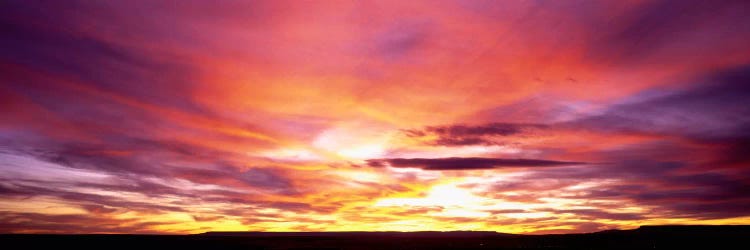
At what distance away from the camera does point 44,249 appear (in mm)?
89500

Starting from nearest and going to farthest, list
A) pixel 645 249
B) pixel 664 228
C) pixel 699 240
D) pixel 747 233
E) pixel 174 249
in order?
pixel 645 249 → pixel 174 249 → pixel 699 240 → pixel 747 233 → pixel 664 228

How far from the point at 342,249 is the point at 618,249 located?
50311mm

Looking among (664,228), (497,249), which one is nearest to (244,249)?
(497,249)

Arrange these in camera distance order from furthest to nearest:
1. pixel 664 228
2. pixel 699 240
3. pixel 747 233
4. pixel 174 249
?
1. pixel 664 228
2. pixel 747 233
3. pixel 699 240
4. pixel 174 249

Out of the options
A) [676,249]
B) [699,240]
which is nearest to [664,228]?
[699,240]

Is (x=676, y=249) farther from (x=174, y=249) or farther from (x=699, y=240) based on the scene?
(x=174, y=249)

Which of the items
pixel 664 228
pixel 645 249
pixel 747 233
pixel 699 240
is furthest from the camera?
pixel 664 228

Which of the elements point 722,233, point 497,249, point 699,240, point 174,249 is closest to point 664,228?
point 722,233

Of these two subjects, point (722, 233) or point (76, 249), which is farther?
point (722, 233)

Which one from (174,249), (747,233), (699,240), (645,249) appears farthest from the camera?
(747,233)

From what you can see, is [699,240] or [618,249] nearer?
[618,249]

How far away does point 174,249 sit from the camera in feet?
317

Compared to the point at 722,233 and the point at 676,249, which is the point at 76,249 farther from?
the point at 722,233

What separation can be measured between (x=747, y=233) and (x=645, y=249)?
54.0 m
